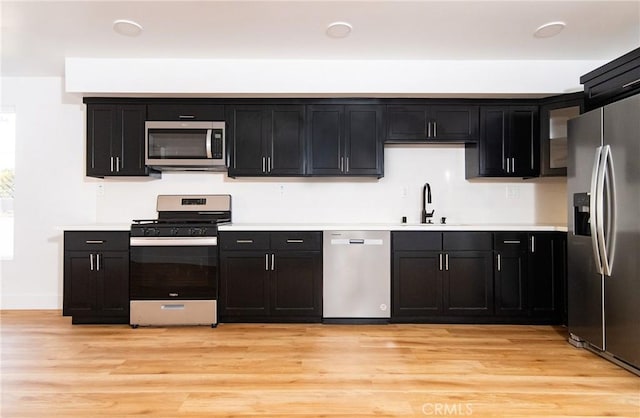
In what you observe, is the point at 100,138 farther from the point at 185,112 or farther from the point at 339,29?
the point at 339,29

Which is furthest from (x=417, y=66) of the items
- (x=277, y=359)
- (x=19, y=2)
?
(x=19, y=2)

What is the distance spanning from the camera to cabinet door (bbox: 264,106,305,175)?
12.2 feet

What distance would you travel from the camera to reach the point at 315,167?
12.3ft

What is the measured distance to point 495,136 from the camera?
371cm

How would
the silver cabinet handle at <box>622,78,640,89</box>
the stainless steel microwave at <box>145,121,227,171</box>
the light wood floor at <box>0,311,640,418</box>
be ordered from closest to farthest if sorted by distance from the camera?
the light wood floor at <box>0,311,640,418</box>, the silver cabinet handle at <box>622,78,640,89</box>, the stainless steel microwave at <box>145,121,227,171</box>

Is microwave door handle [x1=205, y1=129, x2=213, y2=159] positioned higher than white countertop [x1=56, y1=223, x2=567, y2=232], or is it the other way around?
microwave door handle [x1=205, y1=129, x2=213, y2=159]

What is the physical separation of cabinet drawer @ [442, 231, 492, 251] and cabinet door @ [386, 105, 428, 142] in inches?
39.0

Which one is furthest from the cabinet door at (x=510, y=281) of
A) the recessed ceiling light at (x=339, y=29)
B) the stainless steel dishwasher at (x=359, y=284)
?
the recessed ceiling light at (x=339, y=29)

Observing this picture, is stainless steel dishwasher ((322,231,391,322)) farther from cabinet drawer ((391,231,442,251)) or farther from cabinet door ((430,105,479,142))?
cabinet door ((430,105,479,142))

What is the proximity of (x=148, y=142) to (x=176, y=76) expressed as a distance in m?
0.67

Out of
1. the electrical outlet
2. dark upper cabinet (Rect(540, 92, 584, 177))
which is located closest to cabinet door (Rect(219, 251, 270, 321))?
the electrical outlet

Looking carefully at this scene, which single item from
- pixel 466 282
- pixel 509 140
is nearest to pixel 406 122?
pixel 509 140

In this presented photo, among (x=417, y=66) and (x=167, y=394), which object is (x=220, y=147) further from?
(x=167, y=394)

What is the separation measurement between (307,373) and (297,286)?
1.11 metres
